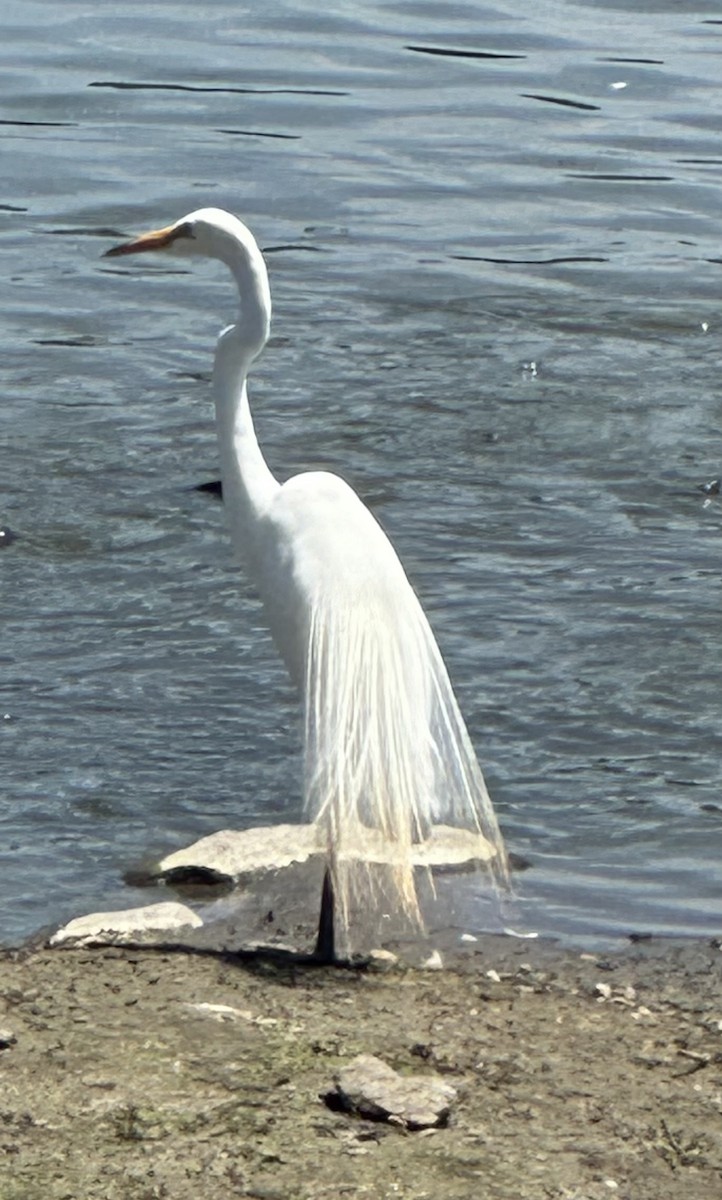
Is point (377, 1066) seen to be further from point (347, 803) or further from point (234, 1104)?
point (347, 803)

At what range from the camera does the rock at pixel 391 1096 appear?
3756mm

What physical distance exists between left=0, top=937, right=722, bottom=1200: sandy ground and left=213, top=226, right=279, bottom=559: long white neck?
3.97ft

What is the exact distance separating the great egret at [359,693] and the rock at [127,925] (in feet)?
1.22

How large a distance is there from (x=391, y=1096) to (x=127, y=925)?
3.80 feet

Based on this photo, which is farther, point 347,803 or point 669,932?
point 669,932

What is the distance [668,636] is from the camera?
6.74 m

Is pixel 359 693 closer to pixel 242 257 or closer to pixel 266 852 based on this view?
pixel 266 852

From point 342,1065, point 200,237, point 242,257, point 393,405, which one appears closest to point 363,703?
point 342,1065

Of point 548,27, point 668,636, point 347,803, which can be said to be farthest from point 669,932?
point 548,27

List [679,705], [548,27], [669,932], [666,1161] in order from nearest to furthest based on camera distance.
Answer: [666,1161] < [669,932] < [679,705] < [548,27]

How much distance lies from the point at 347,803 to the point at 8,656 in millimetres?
2128

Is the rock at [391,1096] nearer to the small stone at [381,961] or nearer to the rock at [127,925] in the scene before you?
the small stone at [381,961]

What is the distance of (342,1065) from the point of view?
401cm

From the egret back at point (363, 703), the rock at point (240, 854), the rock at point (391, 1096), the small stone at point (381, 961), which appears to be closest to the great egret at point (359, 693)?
the egret back at point (363, 703)
